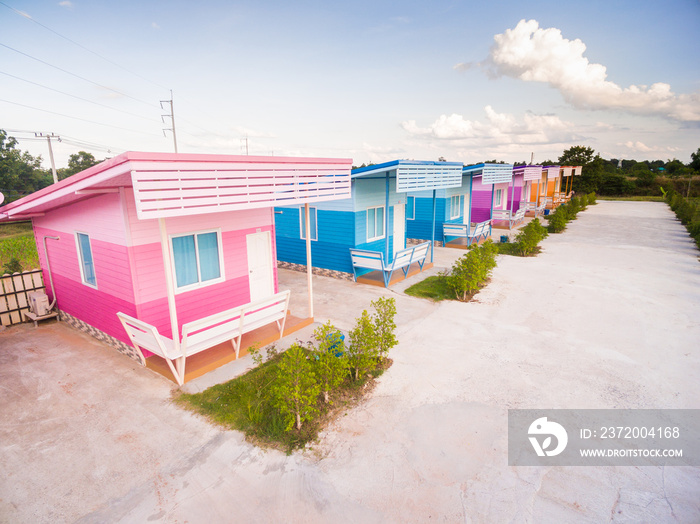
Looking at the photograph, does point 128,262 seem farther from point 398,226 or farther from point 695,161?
point 695,161

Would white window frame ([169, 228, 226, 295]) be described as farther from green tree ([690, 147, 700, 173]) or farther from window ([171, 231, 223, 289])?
green tree ([690, 147, 700, 173])

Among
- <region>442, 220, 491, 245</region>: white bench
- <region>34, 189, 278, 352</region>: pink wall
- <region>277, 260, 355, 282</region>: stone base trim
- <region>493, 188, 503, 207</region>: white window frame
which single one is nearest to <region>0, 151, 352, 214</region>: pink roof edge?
<region>34, 189, 278, 352</region>: pink wall

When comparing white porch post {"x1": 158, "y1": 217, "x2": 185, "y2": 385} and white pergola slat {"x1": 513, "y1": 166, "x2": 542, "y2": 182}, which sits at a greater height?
white pergola slat {"x1": 513, "y1": 166, "x2": 542, "y2": 182}

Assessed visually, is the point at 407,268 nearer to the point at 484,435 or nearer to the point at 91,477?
the point at 484,435

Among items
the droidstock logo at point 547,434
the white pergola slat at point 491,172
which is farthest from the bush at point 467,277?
the white pergola slat at point 491,172

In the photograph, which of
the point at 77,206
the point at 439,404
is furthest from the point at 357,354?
the point at 77,206

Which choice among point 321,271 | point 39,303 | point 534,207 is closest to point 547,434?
point 321,271

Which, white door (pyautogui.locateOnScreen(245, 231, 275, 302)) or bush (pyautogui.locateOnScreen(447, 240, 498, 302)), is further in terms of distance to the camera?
bush (pyautogui.locateOnScreen(447, 240, 498, 302))
